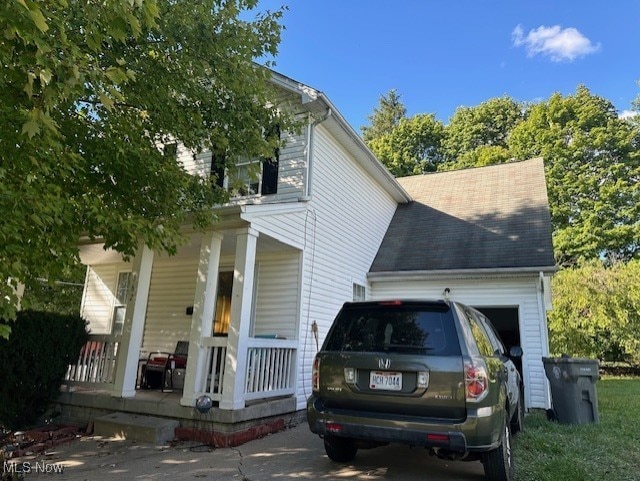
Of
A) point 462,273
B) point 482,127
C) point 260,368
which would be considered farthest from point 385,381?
point 482,127

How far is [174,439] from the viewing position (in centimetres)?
598

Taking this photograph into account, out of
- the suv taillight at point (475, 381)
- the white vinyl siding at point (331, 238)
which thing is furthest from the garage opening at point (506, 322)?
the suv taillight at point (475, 381)

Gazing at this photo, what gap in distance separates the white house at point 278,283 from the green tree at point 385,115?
84.5 ft

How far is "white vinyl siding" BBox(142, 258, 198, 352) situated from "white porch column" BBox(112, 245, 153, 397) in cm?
253

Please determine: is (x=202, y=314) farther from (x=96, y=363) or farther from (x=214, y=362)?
(x=96, y=363)

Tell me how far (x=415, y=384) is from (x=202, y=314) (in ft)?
12.4

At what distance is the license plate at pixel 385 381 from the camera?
383 cm

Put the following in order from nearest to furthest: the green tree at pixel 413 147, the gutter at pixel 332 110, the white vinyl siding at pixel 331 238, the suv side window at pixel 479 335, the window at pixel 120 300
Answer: the suv side window at pixel 479 335 < the white vinyl siding at pixel 331 238 < the gutter at pixel 332 110 < the window at pixel 120 300 < the green tree at pixel 413 147

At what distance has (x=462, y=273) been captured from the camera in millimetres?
10172

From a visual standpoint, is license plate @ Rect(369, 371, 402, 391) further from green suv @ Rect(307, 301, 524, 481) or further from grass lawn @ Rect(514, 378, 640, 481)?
grass lawn @ Rect(514, 378, 640, 481)

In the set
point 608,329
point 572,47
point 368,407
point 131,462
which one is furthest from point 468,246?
point 572,47

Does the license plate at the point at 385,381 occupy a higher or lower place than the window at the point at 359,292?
lower

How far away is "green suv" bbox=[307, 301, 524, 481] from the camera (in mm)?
3604

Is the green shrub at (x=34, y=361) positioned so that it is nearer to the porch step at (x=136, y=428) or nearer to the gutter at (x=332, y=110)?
the porch step at (x=136, y=428)
